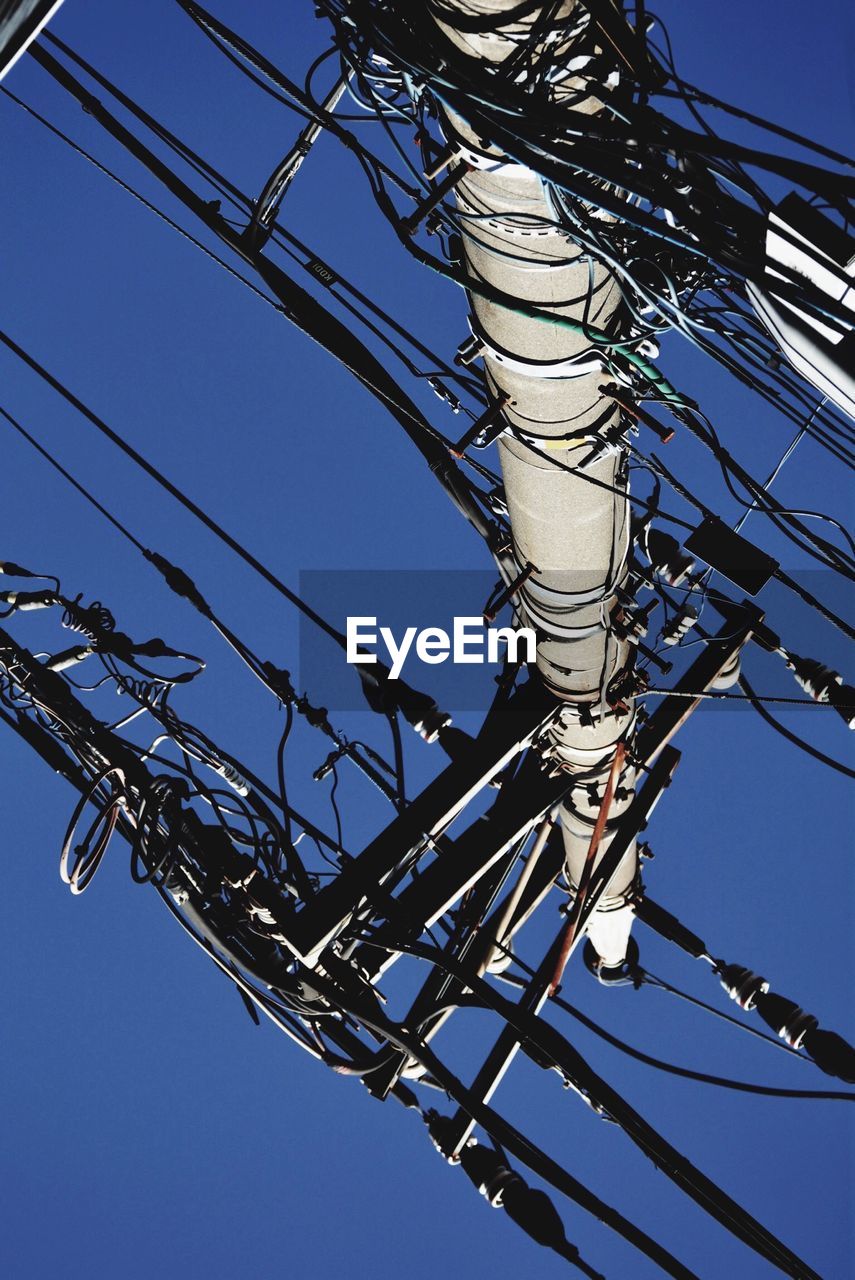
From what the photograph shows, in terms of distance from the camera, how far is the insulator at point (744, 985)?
5.48 m

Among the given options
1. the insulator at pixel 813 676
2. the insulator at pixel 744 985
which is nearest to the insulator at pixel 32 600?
the insulator at pixel 813 676

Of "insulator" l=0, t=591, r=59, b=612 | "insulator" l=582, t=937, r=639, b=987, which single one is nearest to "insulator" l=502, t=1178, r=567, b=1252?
"insulator" l=582, t=937, r=639, b=987

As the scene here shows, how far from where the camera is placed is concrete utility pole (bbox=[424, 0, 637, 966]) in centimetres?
309

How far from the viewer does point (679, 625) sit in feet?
16.0

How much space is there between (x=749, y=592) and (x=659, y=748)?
3.69ft

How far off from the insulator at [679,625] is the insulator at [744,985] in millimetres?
1934

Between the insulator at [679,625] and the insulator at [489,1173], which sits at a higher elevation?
the insulator at [679,625]

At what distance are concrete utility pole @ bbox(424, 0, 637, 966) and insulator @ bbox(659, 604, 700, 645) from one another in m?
0.32

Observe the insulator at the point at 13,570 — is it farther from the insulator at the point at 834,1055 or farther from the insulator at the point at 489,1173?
the insulator at the point at 834,1055

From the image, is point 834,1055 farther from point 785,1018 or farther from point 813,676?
point 813,676

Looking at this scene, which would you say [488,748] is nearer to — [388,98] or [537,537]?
[537,537]

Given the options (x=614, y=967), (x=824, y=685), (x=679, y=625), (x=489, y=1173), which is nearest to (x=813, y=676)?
(x=824, y=685)

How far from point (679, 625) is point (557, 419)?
1460 millimetres

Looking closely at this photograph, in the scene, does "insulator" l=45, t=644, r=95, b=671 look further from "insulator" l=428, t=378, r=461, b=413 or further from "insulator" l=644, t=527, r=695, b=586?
"insulator" l=644, t=527, r=695, b=586
